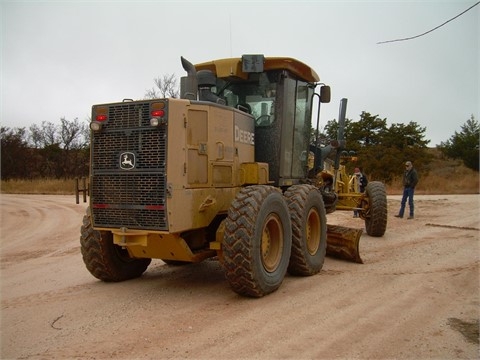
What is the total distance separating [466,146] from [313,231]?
40537 millimetres

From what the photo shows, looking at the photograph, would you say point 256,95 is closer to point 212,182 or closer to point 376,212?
point 212,182

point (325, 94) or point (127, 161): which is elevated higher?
point (325, 94)

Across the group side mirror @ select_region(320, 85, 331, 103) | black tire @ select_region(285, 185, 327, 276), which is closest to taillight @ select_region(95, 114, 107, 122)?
black tire @ select_region(285, 185, 327, 276)

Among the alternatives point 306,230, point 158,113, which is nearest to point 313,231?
point 306,230

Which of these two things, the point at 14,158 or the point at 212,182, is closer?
the point at 212,182

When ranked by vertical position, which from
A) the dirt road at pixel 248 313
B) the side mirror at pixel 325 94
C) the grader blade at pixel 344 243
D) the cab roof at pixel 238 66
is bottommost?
the dirt road at pixel 248 313

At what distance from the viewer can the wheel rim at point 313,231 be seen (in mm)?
6695

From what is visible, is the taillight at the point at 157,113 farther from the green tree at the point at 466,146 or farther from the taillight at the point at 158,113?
the green tree at the point at 466,146

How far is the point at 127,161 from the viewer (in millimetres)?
5082

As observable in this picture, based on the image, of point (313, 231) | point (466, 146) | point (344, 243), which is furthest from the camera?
point (466, 146)

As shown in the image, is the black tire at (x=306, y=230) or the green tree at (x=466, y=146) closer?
the black tire at (x=306, y=230)

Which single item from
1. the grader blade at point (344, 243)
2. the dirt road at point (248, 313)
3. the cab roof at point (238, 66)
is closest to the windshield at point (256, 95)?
the cab roof at point (238, 66)

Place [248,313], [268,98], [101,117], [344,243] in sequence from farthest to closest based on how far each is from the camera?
[344,243] → [268,98] → [101,117] → [248,313]

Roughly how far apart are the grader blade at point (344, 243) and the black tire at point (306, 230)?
72 centimetres
